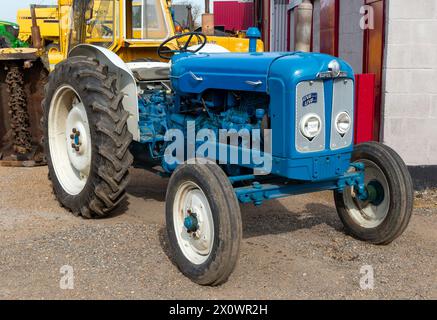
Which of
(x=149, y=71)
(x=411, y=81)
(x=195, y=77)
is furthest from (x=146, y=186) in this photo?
(x=411, y=81)

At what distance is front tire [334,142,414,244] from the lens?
4.15 meters

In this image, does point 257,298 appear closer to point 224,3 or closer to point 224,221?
point 224,221

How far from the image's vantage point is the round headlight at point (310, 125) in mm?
3684

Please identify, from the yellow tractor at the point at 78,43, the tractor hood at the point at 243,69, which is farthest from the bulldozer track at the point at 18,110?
the tractor hood at the point at 243,69

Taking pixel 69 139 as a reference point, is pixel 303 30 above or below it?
above

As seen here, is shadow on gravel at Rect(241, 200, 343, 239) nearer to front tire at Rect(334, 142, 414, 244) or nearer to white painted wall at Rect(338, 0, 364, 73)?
front tire at Rect(334, 142, 414, 244)

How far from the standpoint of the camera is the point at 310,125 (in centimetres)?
371

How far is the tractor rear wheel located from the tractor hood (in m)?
0.58

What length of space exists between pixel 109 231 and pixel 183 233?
94cm

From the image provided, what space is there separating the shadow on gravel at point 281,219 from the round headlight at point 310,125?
1160 mm

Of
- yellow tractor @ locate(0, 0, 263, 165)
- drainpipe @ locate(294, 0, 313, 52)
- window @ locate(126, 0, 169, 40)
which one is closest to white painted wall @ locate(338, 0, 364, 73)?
drainpipe @ locate(294, 0, 313, 52)

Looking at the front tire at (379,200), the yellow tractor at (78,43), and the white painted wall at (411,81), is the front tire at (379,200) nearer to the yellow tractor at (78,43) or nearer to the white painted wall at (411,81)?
the yellow tractor at (78,43)

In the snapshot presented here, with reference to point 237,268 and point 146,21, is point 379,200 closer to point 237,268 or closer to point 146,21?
point 237,268

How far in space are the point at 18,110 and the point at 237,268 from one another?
4.34m
